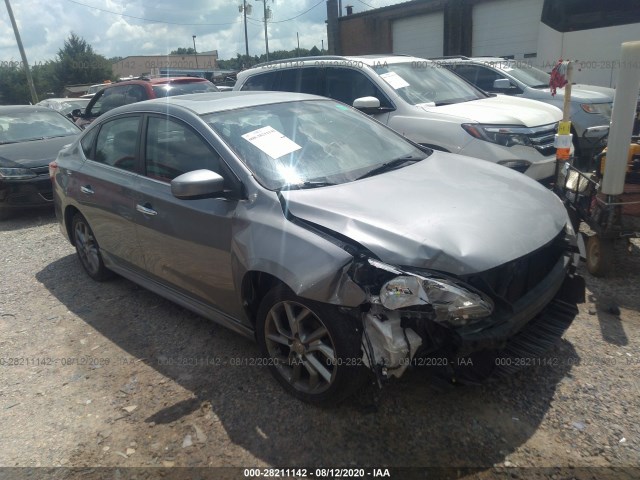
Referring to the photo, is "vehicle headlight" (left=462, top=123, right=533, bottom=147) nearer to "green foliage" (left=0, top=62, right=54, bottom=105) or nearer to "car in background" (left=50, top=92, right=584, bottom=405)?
"car in background" (left=50, top=92, right=584, bottom=405)

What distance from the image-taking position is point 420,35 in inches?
941

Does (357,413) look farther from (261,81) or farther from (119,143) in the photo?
(261,81)

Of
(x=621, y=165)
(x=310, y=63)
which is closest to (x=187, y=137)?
(x=621, y=165)

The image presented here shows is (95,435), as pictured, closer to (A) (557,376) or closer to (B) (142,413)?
(B) (142,413)

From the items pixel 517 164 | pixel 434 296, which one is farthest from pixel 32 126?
pixel 434 296

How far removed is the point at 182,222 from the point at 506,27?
67.2 ft

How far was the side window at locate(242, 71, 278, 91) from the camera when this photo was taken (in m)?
7.31

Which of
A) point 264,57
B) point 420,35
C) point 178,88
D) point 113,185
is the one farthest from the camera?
point 264,57

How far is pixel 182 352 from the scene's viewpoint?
353 centimetres

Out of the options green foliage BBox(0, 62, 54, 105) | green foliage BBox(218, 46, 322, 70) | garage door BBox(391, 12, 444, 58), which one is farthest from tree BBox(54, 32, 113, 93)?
garage door BBox(391, 12, 444, 58)

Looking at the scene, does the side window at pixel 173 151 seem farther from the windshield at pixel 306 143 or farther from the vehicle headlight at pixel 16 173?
the vehicle headlight at pixel 16 173

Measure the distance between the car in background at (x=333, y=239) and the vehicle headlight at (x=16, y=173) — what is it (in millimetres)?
3912

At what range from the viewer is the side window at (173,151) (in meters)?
3.24

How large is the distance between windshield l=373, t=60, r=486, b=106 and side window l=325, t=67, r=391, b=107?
189 mm
